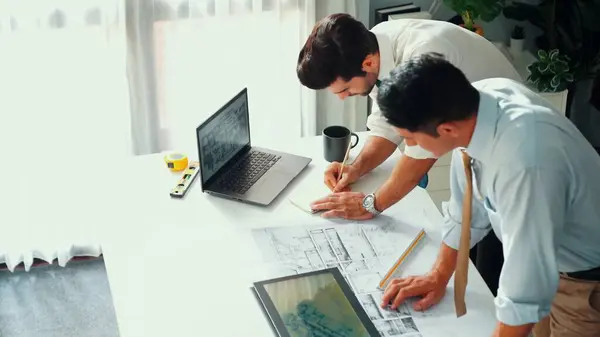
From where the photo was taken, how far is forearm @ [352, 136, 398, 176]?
2338mm

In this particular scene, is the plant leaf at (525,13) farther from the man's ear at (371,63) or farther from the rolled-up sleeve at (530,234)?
the rolled-up sleeve at (530,234)

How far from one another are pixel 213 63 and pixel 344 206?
1.22 metres

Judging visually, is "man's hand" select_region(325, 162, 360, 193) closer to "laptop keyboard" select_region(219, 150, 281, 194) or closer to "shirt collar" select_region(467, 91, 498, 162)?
"laptop keyboard" select_region(219, 150, 281, 194)

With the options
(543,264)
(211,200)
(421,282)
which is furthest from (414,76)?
(211,200)

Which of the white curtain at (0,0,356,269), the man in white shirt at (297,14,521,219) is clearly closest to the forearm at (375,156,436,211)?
the man in white shirt at (297,14,521,219)

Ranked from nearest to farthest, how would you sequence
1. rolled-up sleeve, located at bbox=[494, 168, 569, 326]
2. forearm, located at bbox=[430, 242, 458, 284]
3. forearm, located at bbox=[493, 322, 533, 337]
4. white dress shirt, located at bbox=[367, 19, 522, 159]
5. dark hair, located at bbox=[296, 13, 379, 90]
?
1. rolled-up sleeve, located at bbox=[494, 168, 569, 326]
2. forearm, located at bbox=[493, 322, 533, 337]
3. forearm, located at bbox=[430, 242, 458, 284]
4. dark hair, located at bbox=[296, 13, 379, 90]
5. white dress shirt, located at bbox=[367, 19, 522, 159]

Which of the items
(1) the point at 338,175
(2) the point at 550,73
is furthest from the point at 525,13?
(1) the point at 338,175

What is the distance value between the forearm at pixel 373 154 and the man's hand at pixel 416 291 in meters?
0.55

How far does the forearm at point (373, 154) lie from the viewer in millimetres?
2338

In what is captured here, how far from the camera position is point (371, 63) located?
2.13m

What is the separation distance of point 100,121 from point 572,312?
1942 millimetres

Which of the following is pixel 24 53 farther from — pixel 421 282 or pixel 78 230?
pixel 421 282

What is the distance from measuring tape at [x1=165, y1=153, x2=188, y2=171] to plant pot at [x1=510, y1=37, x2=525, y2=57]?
1728 millimetres

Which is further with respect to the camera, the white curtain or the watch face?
the white curtain
